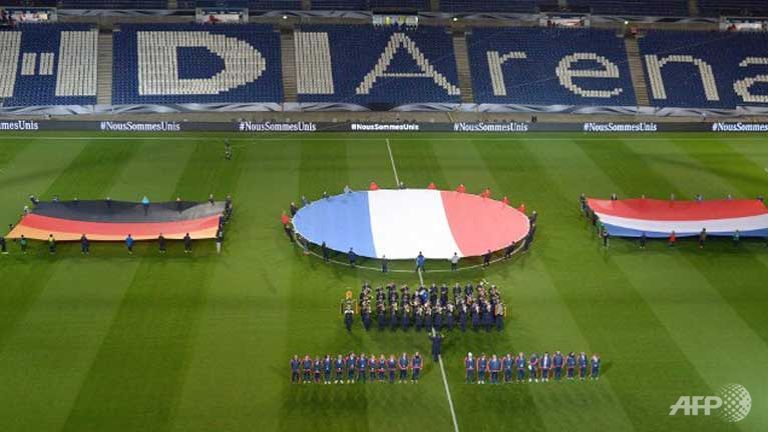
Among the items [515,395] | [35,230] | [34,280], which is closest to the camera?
[515,395]

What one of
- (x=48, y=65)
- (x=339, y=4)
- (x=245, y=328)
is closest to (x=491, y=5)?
(x=339, y=4)

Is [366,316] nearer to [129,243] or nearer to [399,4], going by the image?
[129,243]

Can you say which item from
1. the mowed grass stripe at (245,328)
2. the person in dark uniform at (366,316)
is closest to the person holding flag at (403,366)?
the person in dark uniform at (366,316)

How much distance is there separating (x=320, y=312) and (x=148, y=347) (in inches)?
279

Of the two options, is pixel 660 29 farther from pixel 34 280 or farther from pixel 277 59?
pixel 34 280

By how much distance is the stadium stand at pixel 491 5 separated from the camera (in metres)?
71.0

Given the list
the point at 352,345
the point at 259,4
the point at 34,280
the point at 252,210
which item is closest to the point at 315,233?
the point at 252,210

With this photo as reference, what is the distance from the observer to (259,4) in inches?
2721

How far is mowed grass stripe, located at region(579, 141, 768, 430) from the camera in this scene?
Answer: 31031mm

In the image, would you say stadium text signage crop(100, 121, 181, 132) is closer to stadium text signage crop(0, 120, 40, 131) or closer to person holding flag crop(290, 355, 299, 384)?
stadium text signage crop(0, 120, 40, 131)

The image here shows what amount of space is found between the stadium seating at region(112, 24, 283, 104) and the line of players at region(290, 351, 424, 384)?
121 ft

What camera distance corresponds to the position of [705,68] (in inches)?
2697

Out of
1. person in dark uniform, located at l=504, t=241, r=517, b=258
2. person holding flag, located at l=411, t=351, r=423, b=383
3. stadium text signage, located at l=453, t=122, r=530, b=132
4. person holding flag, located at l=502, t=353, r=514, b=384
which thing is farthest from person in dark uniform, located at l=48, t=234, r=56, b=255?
stadium text signage, located at l=453, t=122, r=530, b=132

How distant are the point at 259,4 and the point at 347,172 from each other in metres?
25.6
